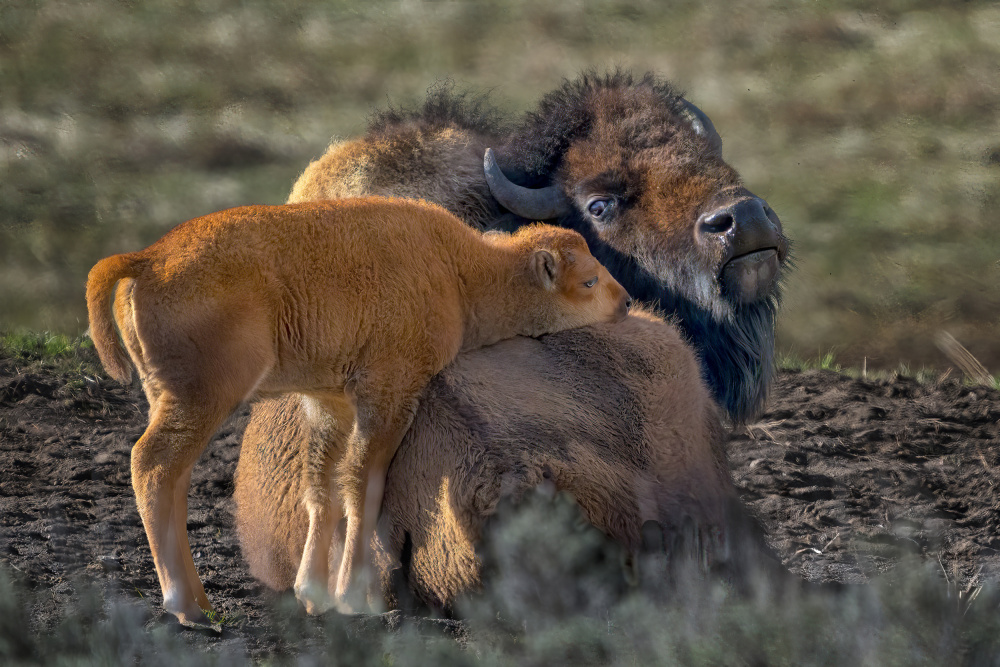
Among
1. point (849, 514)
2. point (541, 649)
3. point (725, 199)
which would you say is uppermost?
point (725, 199)

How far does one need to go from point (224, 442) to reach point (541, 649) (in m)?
4.11

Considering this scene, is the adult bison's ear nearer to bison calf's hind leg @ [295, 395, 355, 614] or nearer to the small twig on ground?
bison calf's hind leg @ [295, 395, 355, 614]

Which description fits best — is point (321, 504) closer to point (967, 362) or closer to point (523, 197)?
point (523, 197)

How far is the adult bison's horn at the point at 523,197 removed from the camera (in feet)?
15.1

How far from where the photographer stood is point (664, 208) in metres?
4.39

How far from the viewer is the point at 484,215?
186 inches

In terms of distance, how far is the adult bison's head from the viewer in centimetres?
429

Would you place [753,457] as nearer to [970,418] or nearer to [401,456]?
[970,418]

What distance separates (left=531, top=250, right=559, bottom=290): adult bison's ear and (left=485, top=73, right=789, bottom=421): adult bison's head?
2.48 ft

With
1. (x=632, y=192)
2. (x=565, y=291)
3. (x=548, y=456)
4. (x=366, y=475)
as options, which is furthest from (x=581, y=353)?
(x=632, y=192)

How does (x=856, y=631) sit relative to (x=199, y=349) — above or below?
below

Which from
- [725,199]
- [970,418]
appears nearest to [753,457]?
[970,418]

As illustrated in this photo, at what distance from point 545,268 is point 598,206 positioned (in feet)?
Answer: 3.03

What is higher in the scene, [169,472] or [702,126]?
[702,126]
